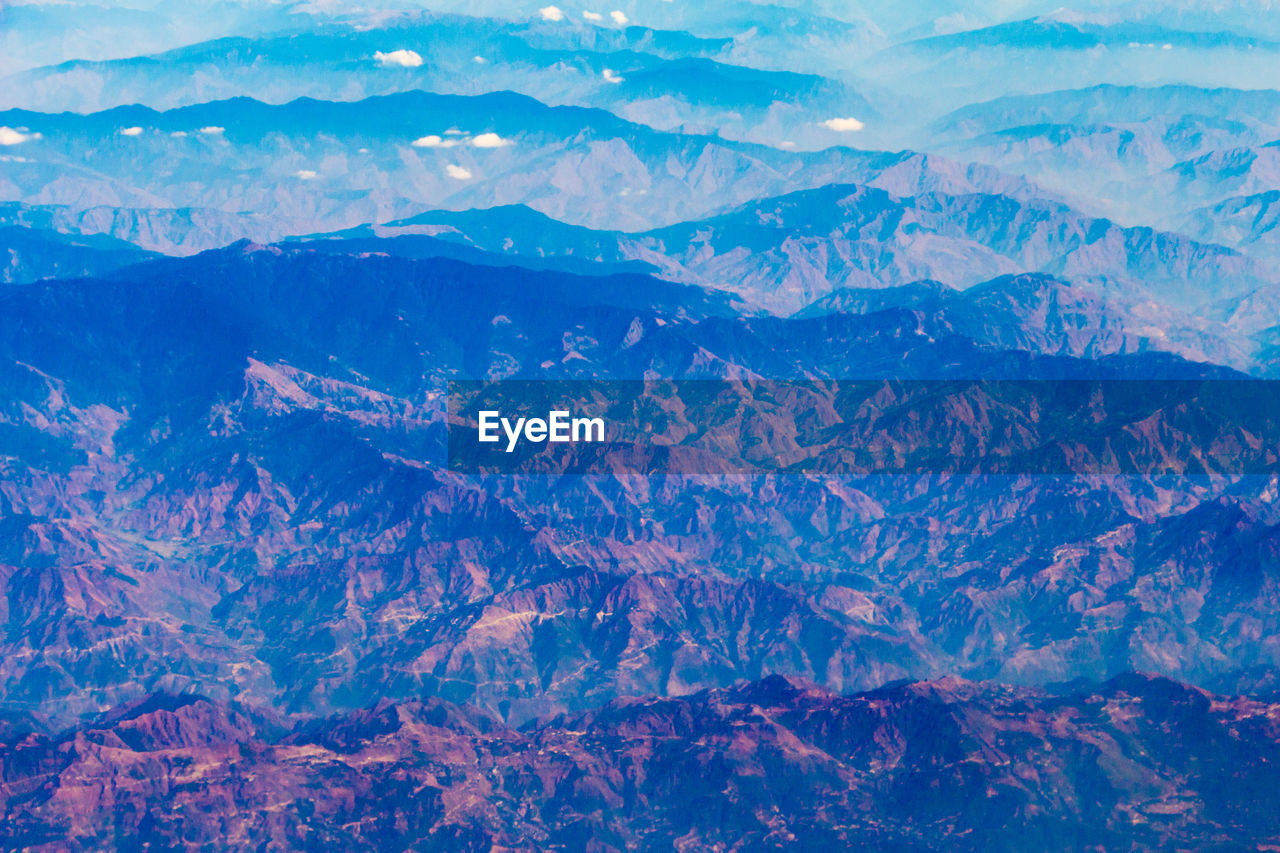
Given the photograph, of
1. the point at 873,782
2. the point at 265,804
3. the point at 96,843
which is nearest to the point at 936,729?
the point at 873,782

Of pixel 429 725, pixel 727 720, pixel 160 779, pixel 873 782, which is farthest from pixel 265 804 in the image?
pixel 873 782

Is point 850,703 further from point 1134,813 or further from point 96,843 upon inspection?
point 96,843

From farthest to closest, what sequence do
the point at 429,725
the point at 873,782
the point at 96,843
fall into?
the point at 429,725 → the point at 873,782 → the point at 96,843

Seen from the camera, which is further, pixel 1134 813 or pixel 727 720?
pixel 727 720

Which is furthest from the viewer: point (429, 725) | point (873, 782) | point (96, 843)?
point (429, 725)

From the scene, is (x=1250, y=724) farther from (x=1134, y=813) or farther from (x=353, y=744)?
(x=353, y=744)

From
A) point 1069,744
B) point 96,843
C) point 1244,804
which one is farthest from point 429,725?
point 1244,804

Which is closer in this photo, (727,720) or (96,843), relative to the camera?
(96,843)
